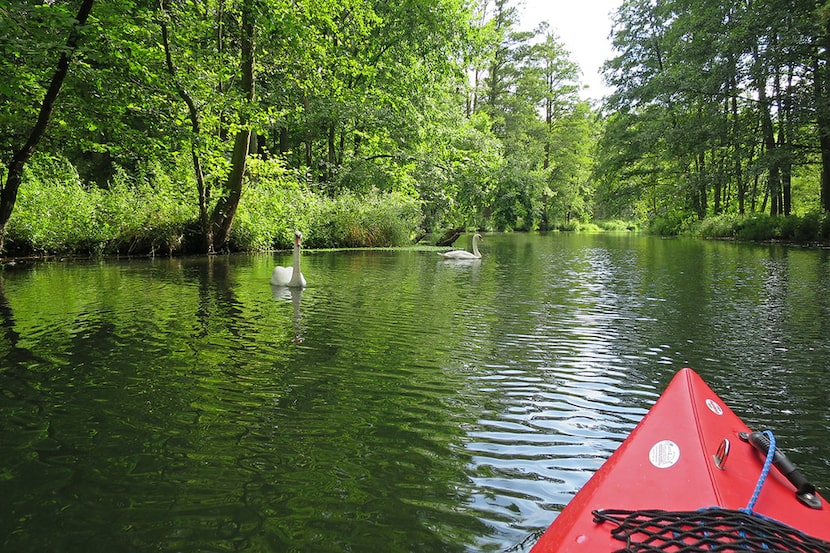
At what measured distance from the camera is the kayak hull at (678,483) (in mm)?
1677

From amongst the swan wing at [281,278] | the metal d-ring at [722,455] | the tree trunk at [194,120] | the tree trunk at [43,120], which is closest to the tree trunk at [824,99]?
the swan wing at [281,278]

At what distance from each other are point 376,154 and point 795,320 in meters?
20.6

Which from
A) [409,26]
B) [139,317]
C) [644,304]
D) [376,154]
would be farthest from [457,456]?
[376,154]

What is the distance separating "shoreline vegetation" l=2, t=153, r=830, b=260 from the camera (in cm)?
1356

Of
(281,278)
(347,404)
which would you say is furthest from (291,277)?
(347,404)

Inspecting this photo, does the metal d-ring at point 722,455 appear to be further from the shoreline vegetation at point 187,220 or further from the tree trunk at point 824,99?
the tree trunk at point 824,99

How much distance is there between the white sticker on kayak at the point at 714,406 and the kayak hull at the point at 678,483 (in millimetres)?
86

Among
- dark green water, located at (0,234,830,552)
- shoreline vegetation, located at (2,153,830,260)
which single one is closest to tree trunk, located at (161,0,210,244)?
shoreline vegetation, located at (2,153,830,260)

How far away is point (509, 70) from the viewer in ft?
147

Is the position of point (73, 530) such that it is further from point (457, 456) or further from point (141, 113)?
point (141, 113)

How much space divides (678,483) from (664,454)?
206 millimetres

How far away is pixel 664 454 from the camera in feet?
6.76

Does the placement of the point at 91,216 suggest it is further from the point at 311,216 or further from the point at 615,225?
the point at 615,225

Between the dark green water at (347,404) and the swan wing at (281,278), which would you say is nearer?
the dark green water at (347,404)
